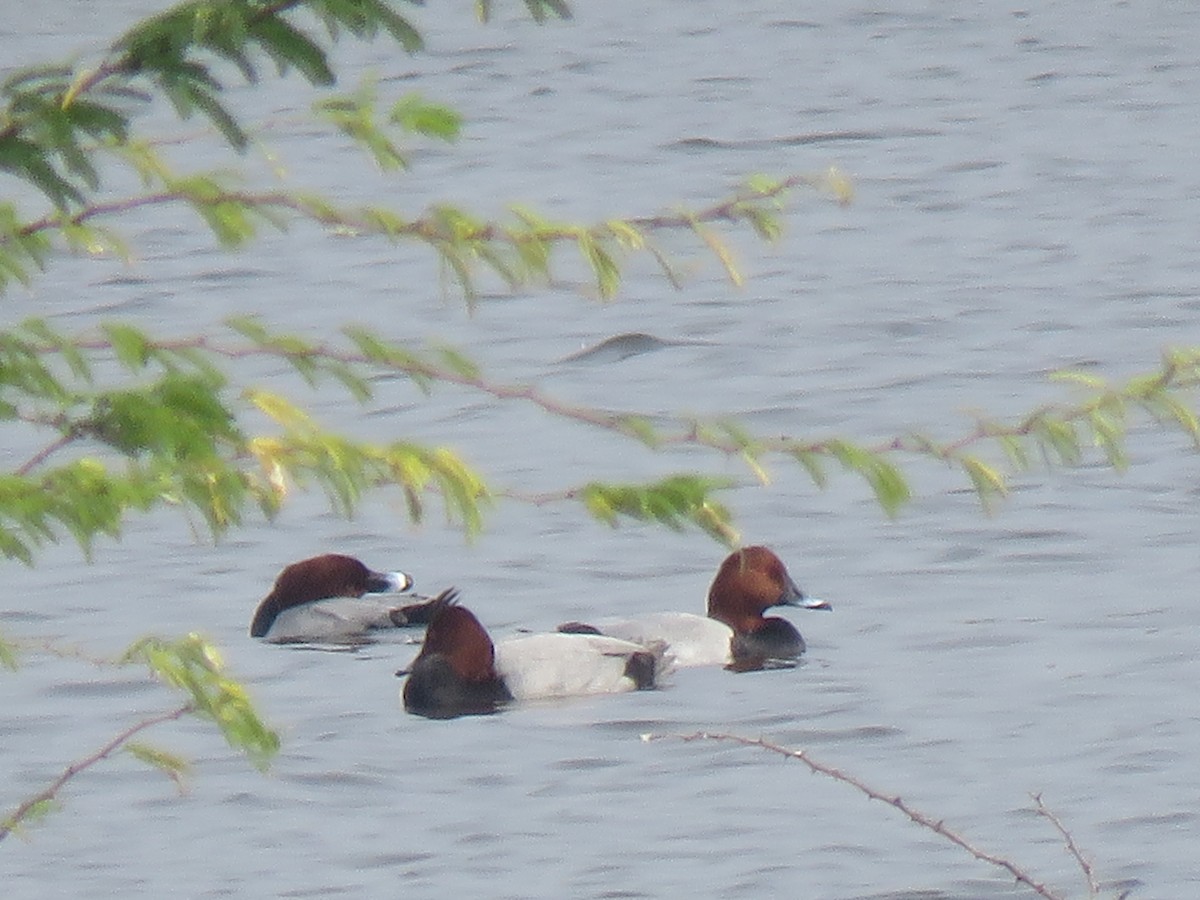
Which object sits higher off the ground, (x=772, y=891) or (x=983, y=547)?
(x=772, y=891)

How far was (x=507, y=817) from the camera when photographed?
10.0 m

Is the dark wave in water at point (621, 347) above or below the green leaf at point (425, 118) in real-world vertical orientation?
below

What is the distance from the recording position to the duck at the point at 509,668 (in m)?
12.0

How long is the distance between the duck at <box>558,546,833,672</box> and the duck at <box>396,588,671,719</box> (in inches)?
6.9

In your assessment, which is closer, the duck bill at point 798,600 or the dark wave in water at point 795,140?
the duck bill at point 798,600

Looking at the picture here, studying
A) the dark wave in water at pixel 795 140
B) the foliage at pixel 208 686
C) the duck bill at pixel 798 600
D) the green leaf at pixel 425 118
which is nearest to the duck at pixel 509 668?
the duck bill at pixel 798 600

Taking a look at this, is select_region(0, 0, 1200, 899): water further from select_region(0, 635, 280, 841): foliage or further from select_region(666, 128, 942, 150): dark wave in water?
select_region(0, 635, 280, 841): foliage

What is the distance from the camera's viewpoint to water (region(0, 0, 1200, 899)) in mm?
9750

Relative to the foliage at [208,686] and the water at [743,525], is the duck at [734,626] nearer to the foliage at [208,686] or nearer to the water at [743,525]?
the water at [743,525]

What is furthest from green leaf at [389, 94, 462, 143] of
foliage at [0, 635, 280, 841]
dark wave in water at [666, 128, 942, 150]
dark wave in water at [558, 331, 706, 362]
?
dark wave in water at [666, 128, 942, 150]

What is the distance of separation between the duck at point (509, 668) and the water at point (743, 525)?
0.52ft

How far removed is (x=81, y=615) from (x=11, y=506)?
1047cm

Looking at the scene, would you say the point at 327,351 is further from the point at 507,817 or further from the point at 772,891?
the point at 507,817

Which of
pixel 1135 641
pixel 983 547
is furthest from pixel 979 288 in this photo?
pixel 1135 641
